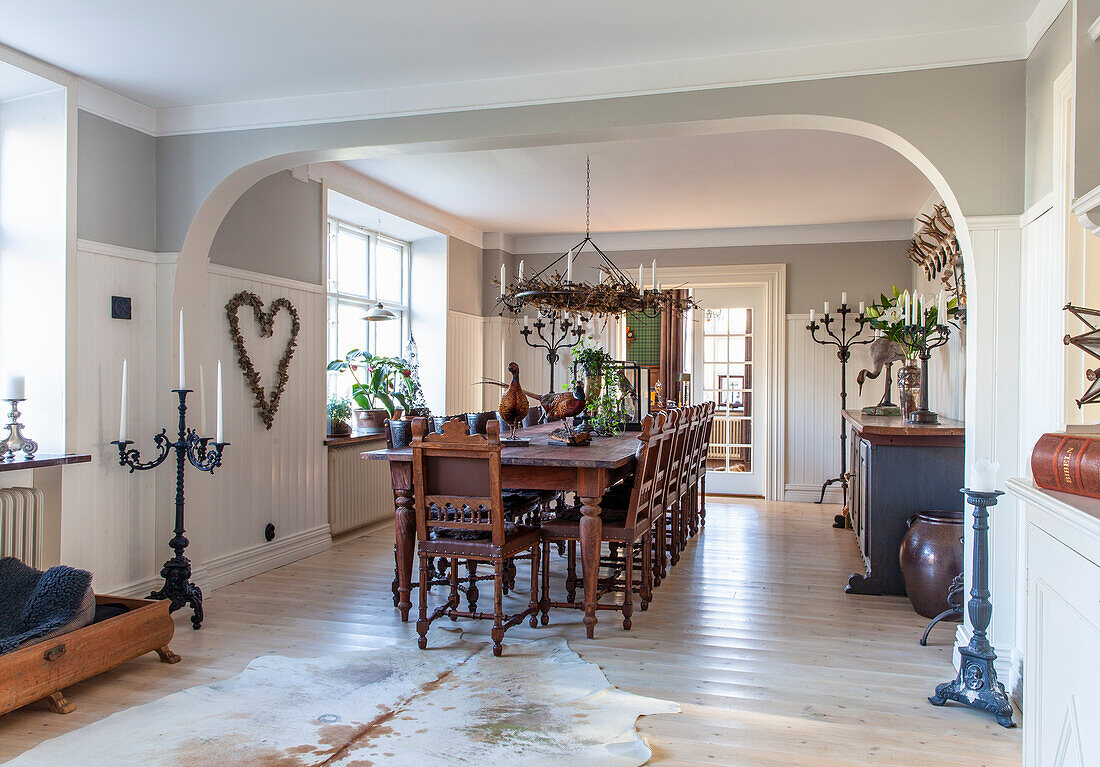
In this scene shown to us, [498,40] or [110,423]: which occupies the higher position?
[498,40]

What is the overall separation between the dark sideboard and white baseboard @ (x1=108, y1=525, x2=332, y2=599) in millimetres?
3444

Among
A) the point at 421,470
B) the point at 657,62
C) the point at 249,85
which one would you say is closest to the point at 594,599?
the point at 421,470

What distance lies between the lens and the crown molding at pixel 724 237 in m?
7.52

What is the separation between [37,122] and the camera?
3678 millimetres

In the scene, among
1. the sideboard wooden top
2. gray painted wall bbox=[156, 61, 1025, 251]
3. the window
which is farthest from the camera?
the window

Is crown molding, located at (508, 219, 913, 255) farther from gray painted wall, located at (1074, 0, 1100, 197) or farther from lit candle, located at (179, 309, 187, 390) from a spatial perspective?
gray painted wall, located at (1074, 0, 1100, 197)

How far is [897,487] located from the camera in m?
4.34

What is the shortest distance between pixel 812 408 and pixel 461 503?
16.9ft

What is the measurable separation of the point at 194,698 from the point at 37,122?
269 centimetres

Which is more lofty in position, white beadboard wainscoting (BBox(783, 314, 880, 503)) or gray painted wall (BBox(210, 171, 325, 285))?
gray painted wall (BBox(210, 171, 325, 285))

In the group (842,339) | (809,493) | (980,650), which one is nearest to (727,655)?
(980,650)

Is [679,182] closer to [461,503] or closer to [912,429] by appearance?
[912,429]

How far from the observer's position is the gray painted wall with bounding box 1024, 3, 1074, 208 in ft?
8.82

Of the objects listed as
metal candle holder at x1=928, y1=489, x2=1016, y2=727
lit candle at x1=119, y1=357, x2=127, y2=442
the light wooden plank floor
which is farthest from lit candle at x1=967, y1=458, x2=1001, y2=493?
lit candle at x1=119, y1=357, x2=127, y2=442
